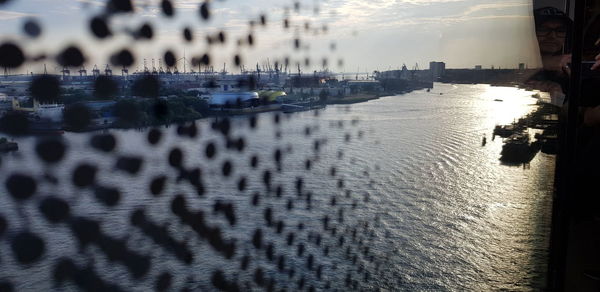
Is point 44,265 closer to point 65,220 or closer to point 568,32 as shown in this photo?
point 65,220

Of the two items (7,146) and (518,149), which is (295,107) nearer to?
(7,146)

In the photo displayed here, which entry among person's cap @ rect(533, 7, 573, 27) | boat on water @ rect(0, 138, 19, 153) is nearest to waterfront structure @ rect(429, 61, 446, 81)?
person's cap @ rect(533, 7, 573, 27)

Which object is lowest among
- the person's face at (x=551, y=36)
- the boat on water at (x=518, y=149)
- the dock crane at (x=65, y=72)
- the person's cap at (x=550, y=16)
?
the boat on water at (x=518, y=149)

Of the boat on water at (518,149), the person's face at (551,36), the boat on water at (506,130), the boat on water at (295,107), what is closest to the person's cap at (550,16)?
the person's face at (551,36)

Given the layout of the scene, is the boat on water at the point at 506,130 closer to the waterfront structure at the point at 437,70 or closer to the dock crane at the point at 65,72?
the waterfront structure at the point at 437,70

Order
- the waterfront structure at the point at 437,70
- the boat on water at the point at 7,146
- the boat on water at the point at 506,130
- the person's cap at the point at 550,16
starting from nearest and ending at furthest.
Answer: the boat on water at the point at 7,146 < the person's cap at the point at 550,16 < the waterfront structure at the point at 437,70 < the boat on water at the point at 506,130

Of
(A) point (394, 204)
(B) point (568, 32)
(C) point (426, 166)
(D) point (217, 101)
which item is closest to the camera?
(D) point (217, 101)

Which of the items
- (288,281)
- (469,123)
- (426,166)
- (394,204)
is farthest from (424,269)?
(288,281)
